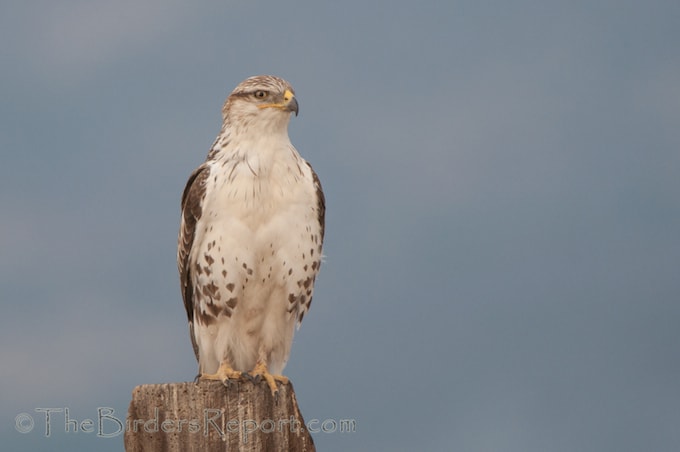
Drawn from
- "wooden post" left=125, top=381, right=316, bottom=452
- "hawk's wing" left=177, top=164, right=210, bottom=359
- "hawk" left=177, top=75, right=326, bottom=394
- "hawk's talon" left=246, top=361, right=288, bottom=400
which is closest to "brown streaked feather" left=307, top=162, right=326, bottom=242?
"hawk" left=177, top=75, right=326, bottom=394

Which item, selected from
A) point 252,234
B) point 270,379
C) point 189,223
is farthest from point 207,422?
point 189,223

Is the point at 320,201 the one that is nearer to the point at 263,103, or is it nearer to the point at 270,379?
the point at 263,103

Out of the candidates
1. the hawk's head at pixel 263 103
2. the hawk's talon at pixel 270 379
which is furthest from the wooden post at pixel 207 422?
the hawk's head at pixel 263 103

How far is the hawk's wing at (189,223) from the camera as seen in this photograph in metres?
8.23

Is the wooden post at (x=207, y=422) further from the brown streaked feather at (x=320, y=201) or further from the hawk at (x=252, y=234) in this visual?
the brown streaked feather at (x=320, y=201)

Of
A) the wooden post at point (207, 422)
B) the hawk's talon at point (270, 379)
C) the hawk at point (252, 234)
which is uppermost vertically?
the hawk at point (252, 234)

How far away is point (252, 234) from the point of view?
26.3ft

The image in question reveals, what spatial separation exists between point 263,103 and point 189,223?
4.01 ft

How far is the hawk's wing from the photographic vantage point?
27.0 ft

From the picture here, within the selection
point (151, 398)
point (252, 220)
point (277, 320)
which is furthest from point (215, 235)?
point (151, 398)

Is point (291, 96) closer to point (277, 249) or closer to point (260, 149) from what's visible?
point (260, 149)

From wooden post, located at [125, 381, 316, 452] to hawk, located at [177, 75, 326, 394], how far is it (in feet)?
4.23

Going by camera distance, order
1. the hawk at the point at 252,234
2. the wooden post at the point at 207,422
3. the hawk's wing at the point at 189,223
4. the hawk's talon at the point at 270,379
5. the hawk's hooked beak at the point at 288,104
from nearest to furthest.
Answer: the wooden post at the point at 207,422 < the hawk's talon at the point at 270,379 < the hawk at the point at 252,234 < the hawk's hooked beak at the point at 288,104 < the hawk's wing at the point at 189,223

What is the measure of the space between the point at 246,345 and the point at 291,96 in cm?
220
